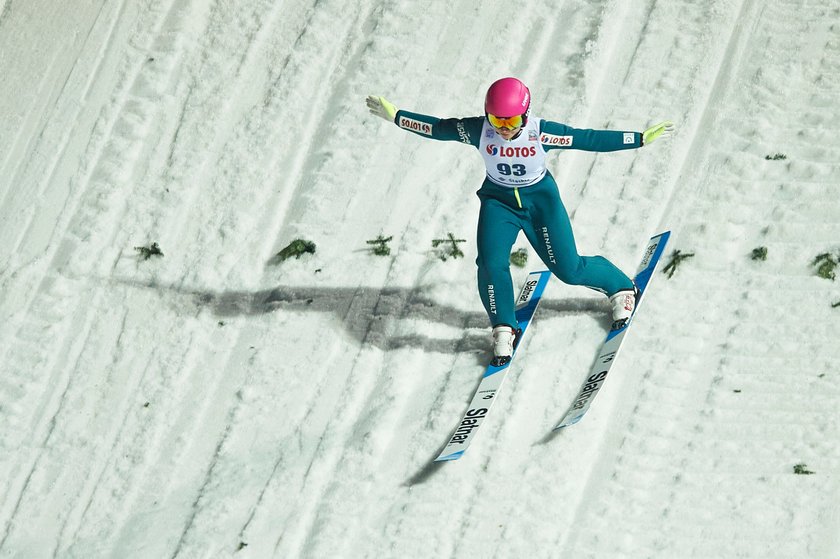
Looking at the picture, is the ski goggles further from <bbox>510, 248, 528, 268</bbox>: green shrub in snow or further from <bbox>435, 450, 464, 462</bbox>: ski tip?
<bbox>435, 450, 464, 462</bbox>: ski tip

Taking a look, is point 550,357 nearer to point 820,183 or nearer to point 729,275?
point 729,275

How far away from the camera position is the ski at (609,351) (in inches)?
229

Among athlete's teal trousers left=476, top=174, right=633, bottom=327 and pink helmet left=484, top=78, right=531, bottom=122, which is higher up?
pink helmet left=484, top=78, right=531, bottom=122

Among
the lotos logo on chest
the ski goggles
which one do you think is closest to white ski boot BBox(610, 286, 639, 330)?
the lotos logo on chest

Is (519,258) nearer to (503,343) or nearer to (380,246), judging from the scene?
(503,343)

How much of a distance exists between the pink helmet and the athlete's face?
0.14m

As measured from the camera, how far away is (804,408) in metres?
5.72

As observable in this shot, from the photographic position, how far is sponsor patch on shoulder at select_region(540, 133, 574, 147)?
17.7 ft

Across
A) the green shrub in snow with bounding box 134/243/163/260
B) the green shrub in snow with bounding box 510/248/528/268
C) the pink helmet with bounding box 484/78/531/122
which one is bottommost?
the green shrub in snow with bounding box 134/243/163/260

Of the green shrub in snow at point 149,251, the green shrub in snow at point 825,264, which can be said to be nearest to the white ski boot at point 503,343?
the green shrub in snow at point 825,264

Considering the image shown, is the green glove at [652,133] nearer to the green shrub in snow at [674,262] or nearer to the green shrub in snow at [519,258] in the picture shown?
the green shrub in snow at [674,262]

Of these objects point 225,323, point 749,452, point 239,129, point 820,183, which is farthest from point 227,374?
point 820,183

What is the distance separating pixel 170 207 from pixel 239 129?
32.3 inches

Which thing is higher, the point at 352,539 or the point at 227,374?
the point at 227,374
